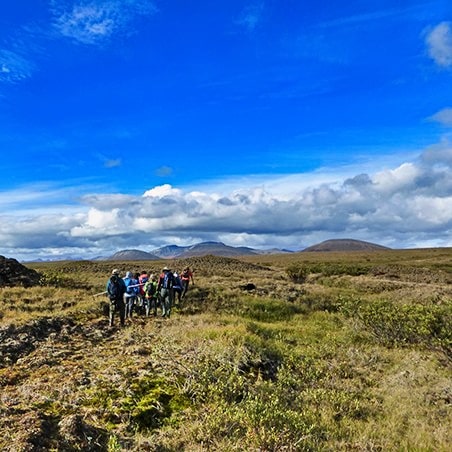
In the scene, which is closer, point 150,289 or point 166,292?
point 166,292

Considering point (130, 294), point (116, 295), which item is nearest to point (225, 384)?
point (116, 295)

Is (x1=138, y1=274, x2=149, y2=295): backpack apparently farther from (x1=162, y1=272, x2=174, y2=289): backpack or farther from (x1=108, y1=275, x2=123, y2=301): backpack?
(x1=108, y1=275, x2=123, y2=301): backpack

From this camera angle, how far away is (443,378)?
35.3ft

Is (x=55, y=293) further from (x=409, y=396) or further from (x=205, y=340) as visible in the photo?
(x=409, y=396)

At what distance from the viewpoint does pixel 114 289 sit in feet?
53.5

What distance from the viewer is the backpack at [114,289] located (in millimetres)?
16188

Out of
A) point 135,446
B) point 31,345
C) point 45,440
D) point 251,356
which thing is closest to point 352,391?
point 251,356

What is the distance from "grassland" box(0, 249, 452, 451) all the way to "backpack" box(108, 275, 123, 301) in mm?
1012

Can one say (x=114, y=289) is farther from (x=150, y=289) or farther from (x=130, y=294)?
(x=150, y=289)

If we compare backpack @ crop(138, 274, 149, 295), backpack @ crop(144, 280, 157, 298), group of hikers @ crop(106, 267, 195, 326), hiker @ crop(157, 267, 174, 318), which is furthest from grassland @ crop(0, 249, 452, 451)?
backpack @ crop(138, 274, 149, 295)

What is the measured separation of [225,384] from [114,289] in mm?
9341

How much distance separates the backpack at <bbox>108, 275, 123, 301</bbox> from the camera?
53.1ft

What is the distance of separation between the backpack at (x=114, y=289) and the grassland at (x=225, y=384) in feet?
3.32

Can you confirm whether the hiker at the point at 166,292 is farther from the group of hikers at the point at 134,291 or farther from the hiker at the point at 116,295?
the hiker at the point at 116,295
